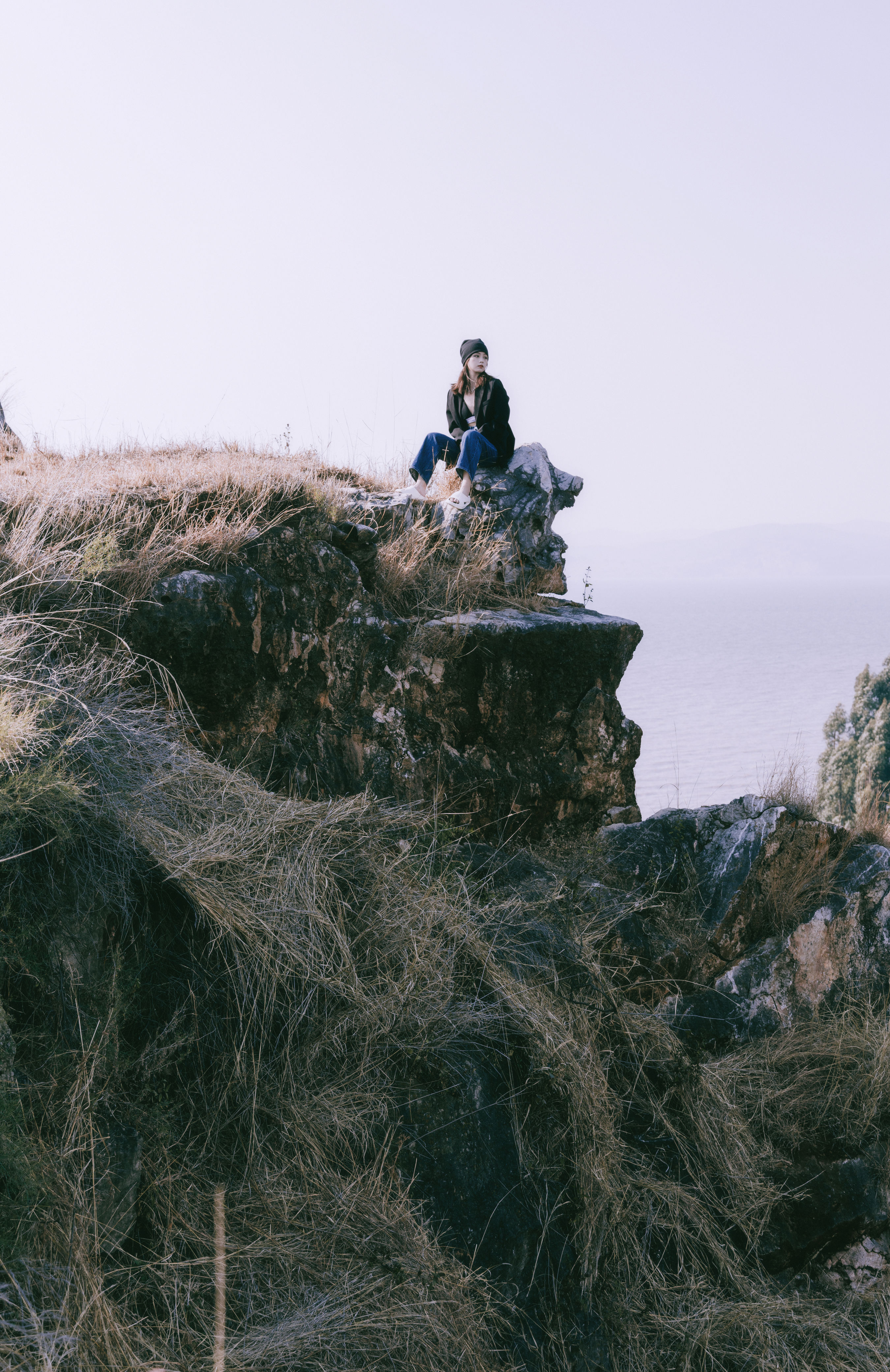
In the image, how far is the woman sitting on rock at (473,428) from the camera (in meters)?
7.23

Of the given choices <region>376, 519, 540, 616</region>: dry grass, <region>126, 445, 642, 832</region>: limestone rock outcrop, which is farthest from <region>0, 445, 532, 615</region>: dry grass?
<region>126, 445, 642, 832</region>: limestone rock outcrop

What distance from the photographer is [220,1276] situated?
8.84 feet

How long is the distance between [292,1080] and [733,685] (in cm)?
7805

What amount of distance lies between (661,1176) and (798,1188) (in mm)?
757

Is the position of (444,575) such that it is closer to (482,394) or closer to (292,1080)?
(482,394)

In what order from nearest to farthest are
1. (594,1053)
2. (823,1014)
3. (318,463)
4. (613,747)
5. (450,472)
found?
(594,1053) < (823,1014) < (613,747) < (450,472) < (318,463)

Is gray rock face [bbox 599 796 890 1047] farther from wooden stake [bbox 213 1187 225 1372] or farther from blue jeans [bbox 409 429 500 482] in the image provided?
blue jeans [bbox 409 429 500 482]

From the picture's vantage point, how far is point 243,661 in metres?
5.04

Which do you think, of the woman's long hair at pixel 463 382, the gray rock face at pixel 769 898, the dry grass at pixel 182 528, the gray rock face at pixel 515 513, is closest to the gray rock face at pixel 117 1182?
the dry grass at pixel 182 528

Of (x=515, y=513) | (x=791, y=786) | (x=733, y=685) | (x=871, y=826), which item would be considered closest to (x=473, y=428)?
(x=515, y=513)

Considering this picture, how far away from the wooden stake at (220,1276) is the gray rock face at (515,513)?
4388 mm

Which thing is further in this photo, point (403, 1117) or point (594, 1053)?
point (594, 1053)

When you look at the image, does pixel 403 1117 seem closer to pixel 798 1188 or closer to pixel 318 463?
pixel 798 1188

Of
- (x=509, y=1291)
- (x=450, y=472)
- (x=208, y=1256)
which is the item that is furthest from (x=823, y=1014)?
(x=450, y=472)
